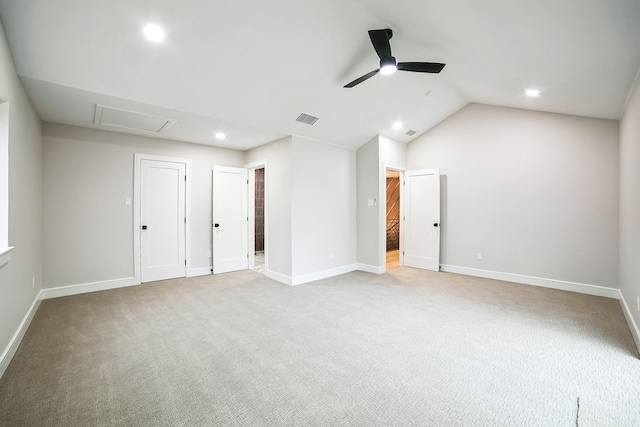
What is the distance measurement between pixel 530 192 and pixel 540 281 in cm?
149

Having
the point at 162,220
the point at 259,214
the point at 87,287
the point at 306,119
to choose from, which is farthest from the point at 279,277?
the point at 259,214

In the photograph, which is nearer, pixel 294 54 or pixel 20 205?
pixel 20 205

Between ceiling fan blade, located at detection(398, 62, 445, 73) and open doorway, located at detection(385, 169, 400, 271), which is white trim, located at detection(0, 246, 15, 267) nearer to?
ceiling fan blade, located at detection(398, 62, 445, 73)

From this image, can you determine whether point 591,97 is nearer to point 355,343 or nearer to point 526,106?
point 526,106

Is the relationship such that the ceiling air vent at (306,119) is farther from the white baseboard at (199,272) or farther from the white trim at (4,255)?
the white trim at (4,255)

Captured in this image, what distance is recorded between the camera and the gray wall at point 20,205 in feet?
7.73

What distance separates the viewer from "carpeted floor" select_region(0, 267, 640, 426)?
1.75 m

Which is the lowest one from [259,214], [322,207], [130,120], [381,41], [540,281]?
[540,281]

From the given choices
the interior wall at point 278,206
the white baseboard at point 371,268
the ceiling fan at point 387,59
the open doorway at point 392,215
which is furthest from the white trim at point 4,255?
the open doorway at point 392,215

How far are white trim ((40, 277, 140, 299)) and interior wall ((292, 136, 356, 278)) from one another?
276 centimetres

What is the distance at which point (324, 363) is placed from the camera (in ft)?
7.63

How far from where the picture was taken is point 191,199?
5.37 meters

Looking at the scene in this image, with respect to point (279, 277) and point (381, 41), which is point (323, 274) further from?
point (381, 41)

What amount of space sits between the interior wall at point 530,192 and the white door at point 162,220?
5.13 meters
